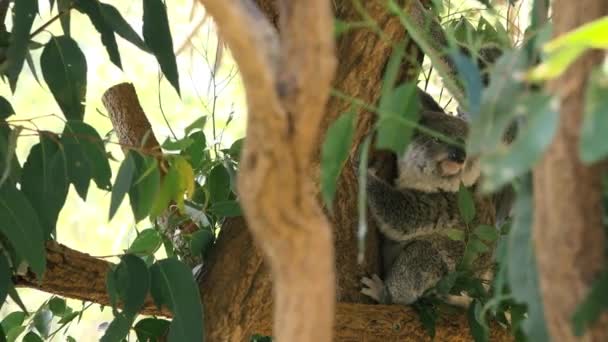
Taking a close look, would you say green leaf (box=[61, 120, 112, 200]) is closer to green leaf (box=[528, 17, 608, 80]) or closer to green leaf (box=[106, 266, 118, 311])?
green leaf (box=[106, 266, 118, 311])

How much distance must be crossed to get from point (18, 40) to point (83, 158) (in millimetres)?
336

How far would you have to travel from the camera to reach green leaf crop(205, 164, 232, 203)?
120 inches

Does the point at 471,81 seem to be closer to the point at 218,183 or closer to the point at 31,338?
the point at 218,183

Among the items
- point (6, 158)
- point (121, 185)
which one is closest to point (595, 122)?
point (121, 185)

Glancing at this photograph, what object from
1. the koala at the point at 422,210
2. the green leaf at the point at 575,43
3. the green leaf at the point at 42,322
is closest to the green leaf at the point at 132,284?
the green leaf at the point at 42,322

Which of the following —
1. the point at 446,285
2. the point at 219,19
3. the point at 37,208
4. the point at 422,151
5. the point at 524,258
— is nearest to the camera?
the point at 219,19

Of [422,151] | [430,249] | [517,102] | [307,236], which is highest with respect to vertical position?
[422,151]

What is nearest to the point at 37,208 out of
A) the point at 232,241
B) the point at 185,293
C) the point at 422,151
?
the point at 185,293

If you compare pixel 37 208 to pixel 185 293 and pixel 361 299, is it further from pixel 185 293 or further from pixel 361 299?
pixel 361 299

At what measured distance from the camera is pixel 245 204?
100 cm

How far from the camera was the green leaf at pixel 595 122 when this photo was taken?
85 cm

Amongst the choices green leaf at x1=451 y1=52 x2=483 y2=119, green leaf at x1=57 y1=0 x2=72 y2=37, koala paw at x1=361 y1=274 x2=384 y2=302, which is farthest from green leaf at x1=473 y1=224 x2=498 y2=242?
green leaf at x1=451 y1=52 x2=483 y2=119

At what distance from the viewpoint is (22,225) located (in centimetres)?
220

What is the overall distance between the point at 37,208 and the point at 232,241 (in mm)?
641
